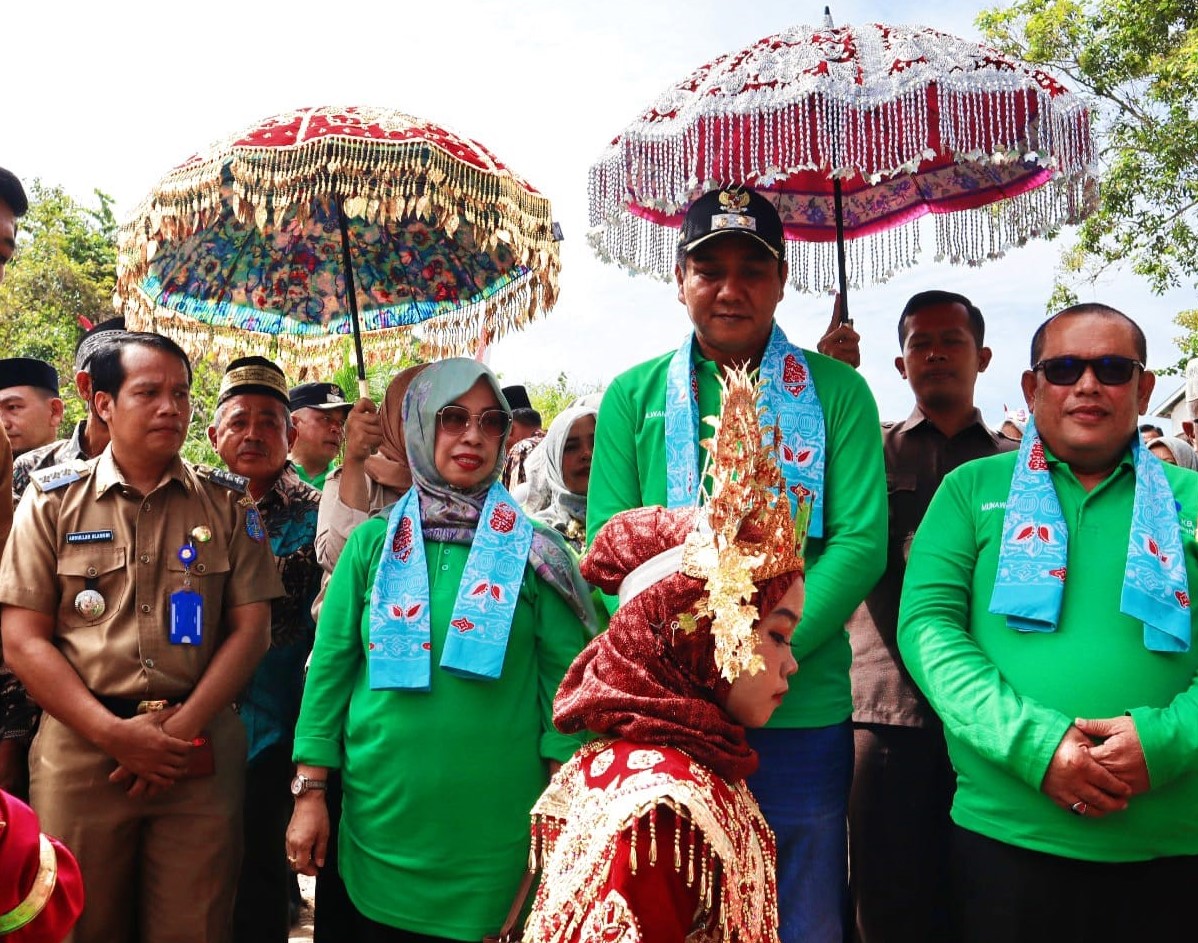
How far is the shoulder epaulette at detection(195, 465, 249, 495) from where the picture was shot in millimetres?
3664

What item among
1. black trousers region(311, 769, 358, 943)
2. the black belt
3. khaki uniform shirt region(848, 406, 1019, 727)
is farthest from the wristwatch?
khaki uniform shirt region(848, 406, 1019, 727)

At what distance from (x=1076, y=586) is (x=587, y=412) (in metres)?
2.22

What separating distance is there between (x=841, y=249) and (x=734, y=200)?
1198 mm

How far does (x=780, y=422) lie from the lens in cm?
305

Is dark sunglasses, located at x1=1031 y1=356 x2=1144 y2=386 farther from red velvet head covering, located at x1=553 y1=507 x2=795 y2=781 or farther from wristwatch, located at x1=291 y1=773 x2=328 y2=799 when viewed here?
wristwatch, located at x1=291 y1=773 x2=328 y2=799

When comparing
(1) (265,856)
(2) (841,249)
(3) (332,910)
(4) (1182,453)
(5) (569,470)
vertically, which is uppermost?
(2) (841,249)

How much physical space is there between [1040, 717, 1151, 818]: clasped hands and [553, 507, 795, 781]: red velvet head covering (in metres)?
0.99

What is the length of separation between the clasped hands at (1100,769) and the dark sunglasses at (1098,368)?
2.98 ft

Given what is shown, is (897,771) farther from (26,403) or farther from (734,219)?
(26,403)

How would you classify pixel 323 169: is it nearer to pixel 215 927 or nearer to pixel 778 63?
pixel 778 63

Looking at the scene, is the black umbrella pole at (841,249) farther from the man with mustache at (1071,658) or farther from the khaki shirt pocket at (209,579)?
the khaki shirt pocket at (209,579)

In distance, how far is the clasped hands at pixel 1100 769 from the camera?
254cm

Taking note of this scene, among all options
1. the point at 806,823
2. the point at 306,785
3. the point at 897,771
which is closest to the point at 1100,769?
the point at 806,823

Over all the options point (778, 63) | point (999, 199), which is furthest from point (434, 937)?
point (999, 199)
